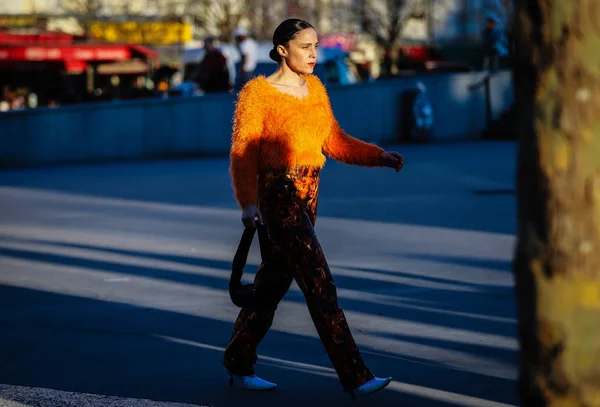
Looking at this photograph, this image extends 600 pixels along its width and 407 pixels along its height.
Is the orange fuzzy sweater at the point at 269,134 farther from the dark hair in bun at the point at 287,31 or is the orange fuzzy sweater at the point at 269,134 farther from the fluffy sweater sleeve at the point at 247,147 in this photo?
the dark hair in bun at the point at 287,31

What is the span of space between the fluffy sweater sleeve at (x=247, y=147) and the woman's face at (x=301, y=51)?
0.64ft

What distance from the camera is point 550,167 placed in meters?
2.61

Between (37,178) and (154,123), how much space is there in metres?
4.04

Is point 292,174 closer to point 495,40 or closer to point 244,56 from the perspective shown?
point 244,56

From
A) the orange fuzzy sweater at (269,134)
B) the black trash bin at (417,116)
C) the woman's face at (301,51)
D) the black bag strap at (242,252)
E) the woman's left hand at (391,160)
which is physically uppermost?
the woman's face at (301,51)

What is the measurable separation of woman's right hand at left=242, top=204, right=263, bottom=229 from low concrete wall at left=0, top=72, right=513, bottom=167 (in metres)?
15.7

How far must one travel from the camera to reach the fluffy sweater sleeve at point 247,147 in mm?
5277

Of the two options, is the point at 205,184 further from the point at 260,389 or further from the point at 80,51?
the point at 80,51

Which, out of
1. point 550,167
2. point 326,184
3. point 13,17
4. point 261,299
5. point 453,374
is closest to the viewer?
point 550,167

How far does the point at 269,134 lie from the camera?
5.36m

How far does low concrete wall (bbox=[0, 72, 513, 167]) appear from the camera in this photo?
2070cm

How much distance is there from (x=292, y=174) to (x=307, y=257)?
1.17 feet

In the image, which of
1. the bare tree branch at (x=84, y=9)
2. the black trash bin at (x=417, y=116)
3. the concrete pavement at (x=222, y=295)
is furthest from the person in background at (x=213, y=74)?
the bare tree branch at (x=84, y=9)

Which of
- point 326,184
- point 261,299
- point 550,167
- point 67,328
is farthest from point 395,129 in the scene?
point 550,167
